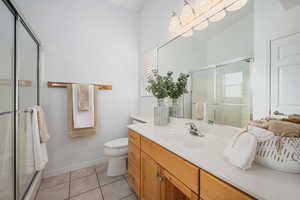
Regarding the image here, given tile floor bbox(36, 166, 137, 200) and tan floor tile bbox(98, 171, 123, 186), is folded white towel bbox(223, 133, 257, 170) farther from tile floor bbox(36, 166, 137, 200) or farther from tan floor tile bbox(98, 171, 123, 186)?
tan floor tile bbox(98, 171, 123, 186)

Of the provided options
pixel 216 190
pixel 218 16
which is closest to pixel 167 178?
pixel 216 190

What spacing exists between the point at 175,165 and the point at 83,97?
1599 millimetres

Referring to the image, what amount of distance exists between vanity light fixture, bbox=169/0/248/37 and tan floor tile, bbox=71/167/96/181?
87.6 inches

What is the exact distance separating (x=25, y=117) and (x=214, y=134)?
5.88ft

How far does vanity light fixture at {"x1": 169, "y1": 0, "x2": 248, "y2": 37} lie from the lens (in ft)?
3.17

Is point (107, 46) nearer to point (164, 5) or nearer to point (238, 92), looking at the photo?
point (164, 5)

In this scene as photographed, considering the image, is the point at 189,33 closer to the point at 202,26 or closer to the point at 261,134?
the point at 202,26

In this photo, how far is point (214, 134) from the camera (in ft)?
3.43

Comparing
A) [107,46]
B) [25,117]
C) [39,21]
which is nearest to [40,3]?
[39,21]

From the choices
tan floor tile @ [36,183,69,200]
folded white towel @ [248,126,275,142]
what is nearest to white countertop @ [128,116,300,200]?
folded white towel @ [248,126,275,142]

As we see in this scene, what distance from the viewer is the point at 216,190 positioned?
494mm

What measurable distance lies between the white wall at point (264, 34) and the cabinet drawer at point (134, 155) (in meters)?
0.99

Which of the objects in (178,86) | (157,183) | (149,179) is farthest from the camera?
(178,86)

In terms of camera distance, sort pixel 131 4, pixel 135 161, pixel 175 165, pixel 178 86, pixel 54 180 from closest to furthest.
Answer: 1. pixel 175 165
2. pixel 135 161
3. pixel 178 86
4. pixel 54 180
5. pixel 131 4
